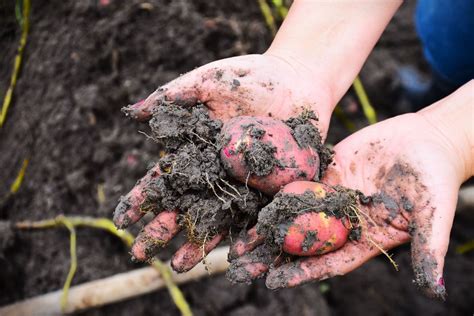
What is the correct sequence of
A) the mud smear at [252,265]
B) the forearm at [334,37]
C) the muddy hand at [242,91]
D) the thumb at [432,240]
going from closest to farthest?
the thumb at [432,240]
the mud smear at [252,265]
the muddy hand at [242,91]
the forearm at [334,37]

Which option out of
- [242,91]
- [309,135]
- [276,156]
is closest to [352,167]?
[309,135]

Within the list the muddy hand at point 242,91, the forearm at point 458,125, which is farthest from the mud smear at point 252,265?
the forearm at point 458,125

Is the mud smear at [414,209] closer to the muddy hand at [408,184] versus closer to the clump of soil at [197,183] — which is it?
the muddy hand at [408,184]

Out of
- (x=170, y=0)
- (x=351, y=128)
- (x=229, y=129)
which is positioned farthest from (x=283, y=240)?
(x=170, y=0)

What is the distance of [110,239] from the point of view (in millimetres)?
2479

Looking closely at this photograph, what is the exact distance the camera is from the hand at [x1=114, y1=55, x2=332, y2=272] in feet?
5.19

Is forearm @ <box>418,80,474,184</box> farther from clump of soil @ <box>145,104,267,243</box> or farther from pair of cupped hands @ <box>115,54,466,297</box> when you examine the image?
clump of soil @ <box>145,104,267,243</box>

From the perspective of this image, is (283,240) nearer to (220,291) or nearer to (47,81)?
(220,291)

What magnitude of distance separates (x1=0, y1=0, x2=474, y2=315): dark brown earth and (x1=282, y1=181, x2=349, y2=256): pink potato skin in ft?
3.31

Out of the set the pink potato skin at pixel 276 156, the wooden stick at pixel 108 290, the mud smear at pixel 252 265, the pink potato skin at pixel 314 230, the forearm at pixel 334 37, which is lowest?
the wooden stick at pixel 108 290

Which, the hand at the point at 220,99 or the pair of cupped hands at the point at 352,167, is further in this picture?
the hand at the point at 220,99

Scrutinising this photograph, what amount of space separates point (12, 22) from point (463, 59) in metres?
2.52

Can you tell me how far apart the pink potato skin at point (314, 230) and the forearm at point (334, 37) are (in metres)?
0.59

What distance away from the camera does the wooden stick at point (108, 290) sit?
223 cm
